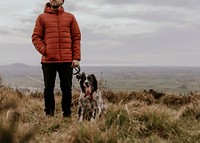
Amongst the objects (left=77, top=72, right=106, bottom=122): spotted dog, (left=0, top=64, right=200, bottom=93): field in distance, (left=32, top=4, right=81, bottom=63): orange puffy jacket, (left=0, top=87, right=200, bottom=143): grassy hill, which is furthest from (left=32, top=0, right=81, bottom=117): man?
(left=0, top=87, right=200, bottom=143): grassy hill

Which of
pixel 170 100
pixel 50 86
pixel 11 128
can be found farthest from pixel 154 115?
pixel 170 100

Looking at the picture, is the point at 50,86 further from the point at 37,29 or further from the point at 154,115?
the point at 154,115

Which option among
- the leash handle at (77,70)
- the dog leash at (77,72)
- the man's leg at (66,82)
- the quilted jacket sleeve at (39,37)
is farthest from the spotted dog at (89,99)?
the quilted jacket sleeve at (39,37)

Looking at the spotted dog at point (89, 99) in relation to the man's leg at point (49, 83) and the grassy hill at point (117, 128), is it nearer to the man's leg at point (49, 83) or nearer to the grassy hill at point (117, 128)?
the grassy hill at point (117, 128)

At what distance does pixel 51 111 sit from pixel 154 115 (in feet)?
8.31

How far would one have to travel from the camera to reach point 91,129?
4789 mm

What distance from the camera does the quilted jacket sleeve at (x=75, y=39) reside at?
761cm

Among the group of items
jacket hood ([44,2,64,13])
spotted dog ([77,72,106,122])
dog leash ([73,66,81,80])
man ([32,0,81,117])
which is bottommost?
spotted dog ([77,72,106,122])

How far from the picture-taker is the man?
7426 mm

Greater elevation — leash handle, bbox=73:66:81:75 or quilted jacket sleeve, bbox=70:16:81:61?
quilted jacket sleeve, bbox=70:16:81:61

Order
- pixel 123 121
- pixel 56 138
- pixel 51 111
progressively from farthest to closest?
pixel 51 111
pixel 123 121
pixel 56 138

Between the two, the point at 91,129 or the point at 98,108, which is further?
the point at 98,108

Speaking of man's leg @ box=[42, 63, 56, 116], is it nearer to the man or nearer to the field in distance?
the man

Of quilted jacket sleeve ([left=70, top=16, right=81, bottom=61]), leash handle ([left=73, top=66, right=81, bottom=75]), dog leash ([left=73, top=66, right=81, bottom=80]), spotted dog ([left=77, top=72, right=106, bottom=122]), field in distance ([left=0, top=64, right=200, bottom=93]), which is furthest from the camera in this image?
field in distance ([left=0, top=64, right=200, bottom=93])
